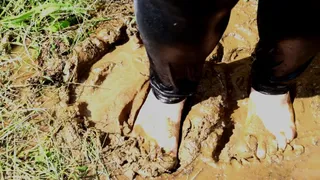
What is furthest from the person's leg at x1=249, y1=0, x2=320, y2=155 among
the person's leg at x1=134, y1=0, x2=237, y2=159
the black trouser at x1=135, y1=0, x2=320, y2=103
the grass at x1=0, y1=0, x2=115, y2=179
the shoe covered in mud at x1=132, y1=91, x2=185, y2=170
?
the grass at x1=0, y1=0, x2=115, y2=179

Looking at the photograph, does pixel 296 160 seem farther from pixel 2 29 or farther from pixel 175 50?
pixel 2 29

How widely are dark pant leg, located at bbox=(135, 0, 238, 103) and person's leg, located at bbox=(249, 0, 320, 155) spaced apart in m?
0.20

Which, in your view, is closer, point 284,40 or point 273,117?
point 284,40

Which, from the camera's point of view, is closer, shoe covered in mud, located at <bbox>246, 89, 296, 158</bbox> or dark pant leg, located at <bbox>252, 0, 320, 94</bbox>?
dark pant leg, located at <bbox>252, 0, 320, 94</bbox>

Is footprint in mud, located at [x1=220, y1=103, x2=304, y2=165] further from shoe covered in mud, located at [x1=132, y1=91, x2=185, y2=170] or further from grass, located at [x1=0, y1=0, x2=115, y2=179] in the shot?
grass, located at [x1=0, y1=0, x2=115, y2=179]

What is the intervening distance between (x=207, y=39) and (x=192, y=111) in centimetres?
53

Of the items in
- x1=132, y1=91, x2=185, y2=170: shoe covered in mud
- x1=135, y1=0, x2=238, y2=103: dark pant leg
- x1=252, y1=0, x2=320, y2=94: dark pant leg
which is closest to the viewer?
x1=135, y1=0, x2=238, y2=103: dark pant leg

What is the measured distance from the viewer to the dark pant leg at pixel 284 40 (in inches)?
55.0

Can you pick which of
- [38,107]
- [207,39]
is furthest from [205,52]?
[38,107]

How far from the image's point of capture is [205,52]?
4.57 feet

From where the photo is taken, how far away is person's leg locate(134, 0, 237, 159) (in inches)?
47.2

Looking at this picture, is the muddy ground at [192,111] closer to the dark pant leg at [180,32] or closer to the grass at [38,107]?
the grass at [38,107]

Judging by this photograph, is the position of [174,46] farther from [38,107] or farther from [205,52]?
[38,107]

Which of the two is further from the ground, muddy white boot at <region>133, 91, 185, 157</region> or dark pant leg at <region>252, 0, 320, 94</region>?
dark pant leg at <region>252, 0, 320, 94</region>
